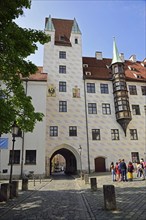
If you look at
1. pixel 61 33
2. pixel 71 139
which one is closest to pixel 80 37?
pixel 61 33

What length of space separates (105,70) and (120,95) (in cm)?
696

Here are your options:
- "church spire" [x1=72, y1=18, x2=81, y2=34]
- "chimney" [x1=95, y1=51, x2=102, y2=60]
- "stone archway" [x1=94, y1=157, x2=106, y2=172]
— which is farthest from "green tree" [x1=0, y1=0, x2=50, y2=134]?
"chimney" [x1=95, y1=51, x2=102, y2=60]

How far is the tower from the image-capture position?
2831 centimetres

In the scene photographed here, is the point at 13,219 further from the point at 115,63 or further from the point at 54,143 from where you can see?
the point at 115,63

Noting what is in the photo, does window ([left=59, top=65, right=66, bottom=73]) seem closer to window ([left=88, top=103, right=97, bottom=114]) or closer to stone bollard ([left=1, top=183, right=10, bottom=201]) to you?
window ([left=88, top=103, right=97, bottom=114])

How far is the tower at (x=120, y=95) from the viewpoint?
28312mm

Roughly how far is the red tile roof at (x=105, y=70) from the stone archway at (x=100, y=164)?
43.6 feet

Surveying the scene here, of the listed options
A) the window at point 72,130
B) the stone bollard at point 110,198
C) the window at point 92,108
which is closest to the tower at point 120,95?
the window at point 92,108

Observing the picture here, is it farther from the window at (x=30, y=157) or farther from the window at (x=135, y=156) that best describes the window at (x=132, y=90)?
the window at (x=30, y=157)

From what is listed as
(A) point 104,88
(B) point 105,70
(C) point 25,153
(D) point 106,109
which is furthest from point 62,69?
(C) point 25,153

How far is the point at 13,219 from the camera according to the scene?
588 centimetres

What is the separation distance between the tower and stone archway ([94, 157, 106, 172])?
5.85 metres

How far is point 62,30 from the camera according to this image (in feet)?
120

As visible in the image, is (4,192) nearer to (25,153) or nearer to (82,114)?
(25,153)
